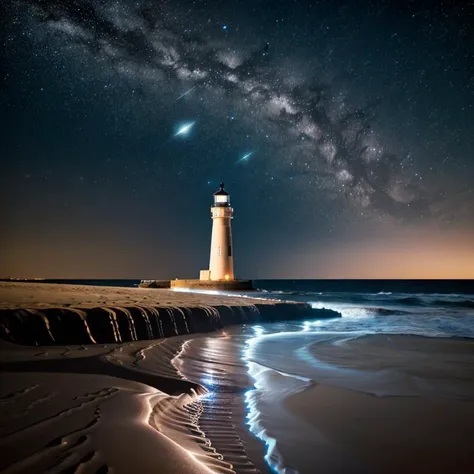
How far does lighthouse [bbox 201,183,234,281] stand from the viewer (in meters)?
38.1

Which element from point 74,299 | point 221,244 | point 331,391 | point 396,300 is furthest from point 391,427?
point 396,300

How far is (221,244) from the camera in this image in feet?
125

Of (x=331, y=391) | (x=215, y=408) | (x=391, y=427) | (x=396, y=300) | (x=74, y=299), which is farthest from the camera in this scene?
(x=396, y=300)

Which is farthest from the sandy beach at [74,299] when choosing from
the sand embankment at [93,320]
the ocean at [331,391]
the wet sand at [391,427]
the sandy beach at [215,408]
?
the wet sand at [391,427]

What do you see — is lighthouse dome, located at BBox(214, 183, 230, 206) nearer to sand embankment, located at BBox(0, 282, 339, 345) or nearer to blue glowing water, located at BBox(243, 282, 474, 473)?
sand embankment, located at BBox(0, 282, 339, 345)

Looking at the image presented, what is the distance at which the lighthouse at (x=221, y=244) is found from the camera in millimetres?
38125

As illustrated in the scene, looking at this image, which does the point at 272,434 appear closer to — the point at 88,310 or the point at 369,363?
the point at 369,363

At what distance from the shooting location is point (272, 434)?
3.59 meters

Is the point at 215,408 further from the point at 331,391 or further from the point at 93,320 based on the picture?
the point at 93,320

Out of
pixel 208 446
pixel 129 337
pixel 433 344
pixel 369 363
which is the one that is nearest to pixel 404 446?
pixel 208 446

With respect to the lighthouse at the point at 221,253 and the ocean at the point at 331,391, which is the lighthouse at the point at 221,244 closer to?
the lighthouse at the point at 221,253

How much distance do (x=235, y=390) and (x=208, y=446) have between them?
Answer: 83.2 inches

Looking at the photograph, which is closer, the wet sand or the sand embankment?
the wet sand

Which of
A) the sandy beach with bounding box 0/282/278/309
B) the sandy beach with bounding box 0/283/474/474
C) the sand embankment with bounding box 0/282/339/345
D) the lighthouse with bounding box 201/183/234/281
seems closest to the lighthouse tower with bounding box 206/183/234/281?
the lighthouse with bounding box 201/183/234/281
